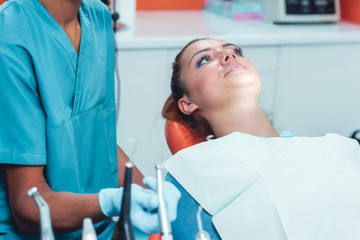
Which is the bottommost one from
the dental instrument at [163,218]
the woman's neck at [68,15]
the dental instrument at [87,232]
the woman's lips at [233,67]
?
the dental instrument at [87,232]

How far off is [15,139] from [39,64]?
6.9 inches

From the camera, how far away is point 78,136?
111cm

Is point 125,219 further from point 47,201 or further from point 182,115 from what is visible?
point 182,115

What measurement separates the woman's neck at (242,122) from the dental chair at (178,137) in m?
0.09

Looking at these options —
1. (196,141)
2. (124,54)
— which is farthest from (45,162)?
(124,54)

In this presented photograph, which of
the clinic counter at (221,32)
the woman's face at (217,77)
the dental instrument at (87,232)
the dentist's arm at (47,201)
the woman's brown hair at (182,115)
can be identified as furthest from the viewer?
the clinic counter at (221,32)

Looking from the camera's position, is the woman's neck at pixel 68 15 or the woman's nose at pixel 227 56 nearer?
the woman's neck at pixel 68 15

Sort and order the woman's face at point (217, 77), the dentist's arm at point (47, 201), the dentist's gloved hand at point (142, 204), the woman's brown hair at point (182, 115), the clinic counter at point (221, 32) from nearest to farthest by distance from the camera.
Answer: the dentist's gloved hand at point (142, 204)
the dentist's arm at point (47, 201)
the woman's face at point (217, 77)
the woman's brown hair at point (182, 115)
the clinic counter at point (221, 32)

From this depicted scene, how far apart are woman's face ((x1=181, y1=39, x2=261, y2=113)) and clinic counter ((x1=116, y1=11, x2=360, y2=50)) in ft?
2.30

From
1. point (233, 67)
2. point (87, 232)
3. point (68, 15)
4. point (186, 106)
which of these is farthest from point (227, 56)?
point (87, 232)

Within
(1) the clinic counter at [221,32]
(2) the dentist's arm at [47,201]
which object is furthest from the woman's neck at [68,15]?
(1) the clinic counter at [221,32]

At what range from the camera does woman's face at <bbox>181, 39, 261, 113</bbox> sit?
1386 millimetres

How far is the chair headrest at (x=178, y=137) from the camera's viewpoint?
143 cm

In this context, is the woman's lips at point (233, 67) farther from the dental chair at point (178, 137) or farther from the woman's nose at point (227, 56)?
the dental chair at point (178, 137)
